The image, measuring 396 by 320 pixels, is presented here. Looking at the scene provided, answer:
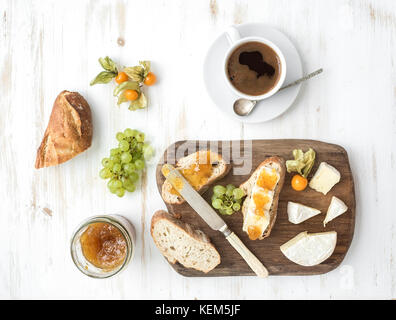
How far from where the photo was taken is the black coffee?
4.12 ft

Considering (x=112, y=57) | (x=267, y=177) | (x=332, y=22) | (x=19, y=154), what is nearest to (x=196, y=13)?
(x=112, y=57)

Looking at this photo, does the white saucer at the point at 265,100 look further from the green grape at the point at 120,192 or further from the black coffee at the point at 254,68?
the green grape at the point at 120,192

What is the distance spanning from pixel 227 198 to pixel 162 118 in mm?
415

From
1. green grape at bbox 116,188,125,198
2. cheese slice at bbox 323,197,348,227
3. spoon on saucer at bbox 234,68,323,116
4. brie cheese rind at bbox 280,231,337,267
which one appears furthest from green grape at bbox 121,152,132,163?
cheese slice at bbox 323,197,348,227

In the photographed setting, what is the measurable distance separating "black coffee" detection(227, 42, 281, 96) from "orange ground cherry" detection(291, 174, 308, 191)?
344 mm

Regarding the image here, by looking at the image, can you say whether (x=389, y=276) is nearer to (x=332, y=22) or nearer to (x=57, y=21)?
(x=332, y=22)

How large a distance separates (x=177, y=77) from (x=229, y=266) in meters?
0.78

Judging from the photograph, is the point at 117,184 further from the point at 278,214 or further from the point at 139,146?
the point at 278,214

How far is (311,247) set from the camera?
1.31 m

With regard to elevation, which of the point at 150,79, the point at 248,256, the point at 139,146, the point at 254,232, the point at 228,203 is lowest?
the point at 248,256

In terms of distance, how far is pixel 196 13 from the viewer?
4.58ft

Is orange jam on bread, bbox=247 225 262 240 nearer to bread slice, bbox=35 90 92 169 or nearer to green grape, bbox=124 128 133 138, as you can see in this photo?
green grape, bbox=124 128 133 138

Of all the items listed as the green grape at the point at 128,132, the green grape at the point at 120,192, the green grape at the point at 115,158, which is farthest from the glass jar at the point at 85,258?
the green grape at the point at 128,132

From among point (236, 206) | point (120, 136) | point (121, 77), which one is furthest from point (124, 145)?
point (236, 206)
